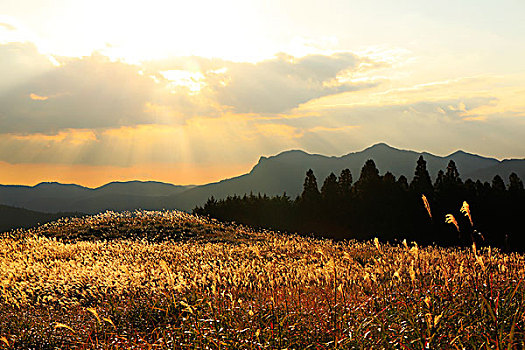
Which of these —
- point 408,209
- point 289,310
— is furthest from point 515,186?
point 289,310

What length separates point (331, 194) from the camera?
33.0m

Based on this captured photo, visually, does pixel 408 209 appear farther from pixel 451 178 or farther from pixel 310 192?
pixel 310 192

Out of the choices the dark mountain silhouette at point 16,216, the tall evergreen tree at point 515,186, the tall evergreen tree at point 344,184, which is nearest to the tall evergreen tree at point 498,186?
the tall evergreen tree at point 515,186

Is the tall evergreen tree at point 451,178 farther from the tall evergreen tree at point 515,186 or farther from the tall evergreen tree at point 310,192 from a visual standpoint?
the tall evergreen tree at point 310,192

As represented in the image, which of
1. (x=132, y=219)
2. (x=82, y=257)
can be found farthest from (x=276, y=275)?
(x=132, y=219)

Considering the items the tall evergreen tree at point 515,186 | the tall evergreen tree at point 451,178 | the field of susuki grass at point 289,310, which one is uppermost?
the tall evergreen tree at point 451,178

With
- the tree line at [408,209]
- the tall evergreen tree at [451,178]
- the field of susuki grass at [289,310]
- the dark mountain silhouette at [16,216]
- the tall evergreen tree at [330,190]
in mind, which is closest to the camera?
the field of susuki grass at [289,310]

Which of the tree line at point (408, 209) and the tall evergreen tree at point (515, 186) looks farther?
the tall evergreen tree at point (515, 186)

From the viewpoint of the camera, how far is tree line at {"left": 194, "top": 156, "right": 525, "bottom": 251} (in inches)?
1097

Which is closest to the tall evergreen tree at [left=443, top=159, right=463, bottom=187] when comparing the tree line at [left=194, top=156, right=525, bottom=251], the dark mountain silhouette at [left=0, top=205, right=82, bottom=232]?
the tree line at [left=194, top=156, right=525, bottom=251]

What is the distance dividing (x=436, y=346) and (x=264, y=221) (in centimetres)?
3135

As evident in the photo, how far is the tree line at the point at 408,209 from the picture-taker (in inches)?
1097

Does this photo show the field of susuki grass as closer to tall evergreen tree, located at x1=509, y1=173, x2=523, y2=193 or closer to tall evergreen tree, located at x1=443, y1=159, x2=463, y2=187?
tall evergreen tree, located at x1=443, y1=159, x2=463, y2=187

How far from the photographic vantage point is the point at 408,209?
29156 millimetres
